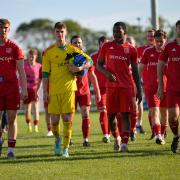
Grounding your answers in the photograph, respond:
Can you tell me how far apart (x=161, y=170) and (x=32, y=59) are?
1144 cm

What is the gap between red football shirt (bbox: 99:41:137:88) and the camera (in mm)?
12398

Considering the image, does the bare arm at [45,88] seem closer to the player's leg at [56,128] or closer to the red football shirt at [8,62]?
the player's leg at [56,128]

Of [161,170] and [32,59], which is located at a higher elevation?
[32,59]

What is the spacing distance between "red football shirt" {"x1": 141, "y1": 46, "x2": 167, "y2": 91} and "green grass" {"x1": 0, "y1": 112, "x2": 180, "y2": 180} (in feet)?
4.62

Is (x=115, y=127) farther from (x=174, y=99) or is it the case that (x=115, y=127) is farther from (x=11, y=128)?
(x=11, y=128)

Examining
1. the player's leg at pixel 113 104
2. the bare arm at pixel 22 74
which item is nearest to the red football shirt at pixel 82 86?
the player's leg at pixel 113 104

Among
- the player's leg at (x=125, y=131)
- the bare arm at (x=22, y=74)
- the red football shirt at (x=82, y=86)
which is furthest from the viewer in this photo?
the red football shirt at (x=82, y=86)

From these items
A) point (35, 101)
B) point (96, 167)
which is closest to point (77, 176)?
point (96, 167)

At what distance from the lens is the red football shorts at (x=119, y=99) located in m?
12.4

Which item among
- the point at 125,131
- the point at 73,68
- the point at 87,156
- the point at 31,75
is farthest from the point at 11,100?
the point at 31,75

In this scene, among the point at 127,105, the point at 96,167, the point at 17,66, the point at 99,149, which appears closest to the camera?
the point at 96,167

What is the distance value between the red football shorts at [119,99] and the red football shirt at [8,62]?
201 centimetres

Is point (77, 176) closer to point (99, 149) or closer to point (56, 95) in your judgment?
point (56, 95)

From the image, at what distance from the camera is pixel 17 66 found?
38.0 feet
